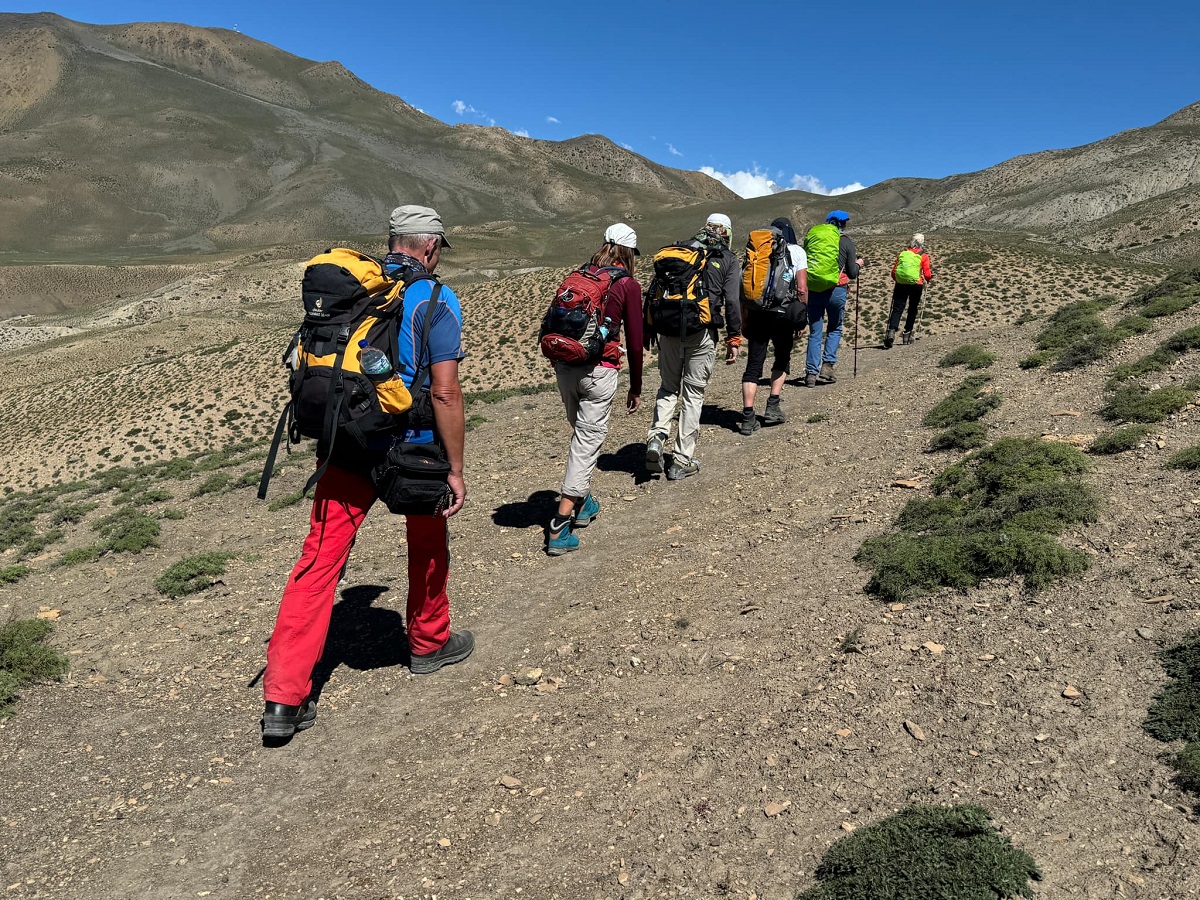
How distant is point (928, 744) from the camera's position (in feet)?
12.3

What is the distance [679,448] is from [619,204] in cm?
17906

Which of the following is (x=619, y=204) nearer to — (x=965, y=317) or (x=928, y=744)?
(x=965, y=317)

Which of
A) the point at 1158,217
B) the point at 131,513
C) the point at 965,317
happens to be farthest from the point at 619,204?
the point at 131,513

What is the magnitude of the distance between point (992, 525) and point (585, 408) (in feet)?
11.1

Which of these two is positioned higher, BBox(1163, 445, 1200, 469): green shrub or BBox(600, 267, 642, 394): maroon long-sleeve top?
BBox(600, 267, 642, 394): maroon long-sleeve top

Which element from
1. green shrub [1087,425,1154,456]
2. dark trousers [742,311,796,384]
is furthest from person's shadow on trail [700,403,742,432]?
green shrub [1087,425,1154,456]

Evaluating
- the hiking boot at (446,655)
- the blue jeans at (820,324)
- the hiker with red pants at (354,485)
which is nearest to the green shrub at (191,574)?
the hiking boot at (446,655)

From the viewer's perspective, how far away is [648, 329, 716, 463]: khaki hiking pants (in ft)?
26.8

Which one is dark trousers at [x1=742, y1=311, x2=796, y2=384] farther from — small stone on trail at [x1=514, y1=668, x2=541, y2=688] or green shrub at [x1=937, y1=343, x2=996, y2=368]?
→ small stone on trail at [x1=514, y1=668, x2=541, y2=688]

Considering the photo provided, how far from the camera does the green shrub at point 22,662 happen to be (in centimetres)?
554

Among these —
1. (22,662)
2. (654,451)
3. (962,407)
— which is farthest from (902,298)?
(22,662)

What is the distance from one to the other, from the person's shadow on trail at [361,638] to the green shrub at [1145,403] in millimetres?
6613

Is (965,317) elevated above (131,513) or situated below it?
above

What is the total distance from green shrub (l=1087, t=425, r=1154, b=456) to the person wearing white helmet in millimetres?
3434
